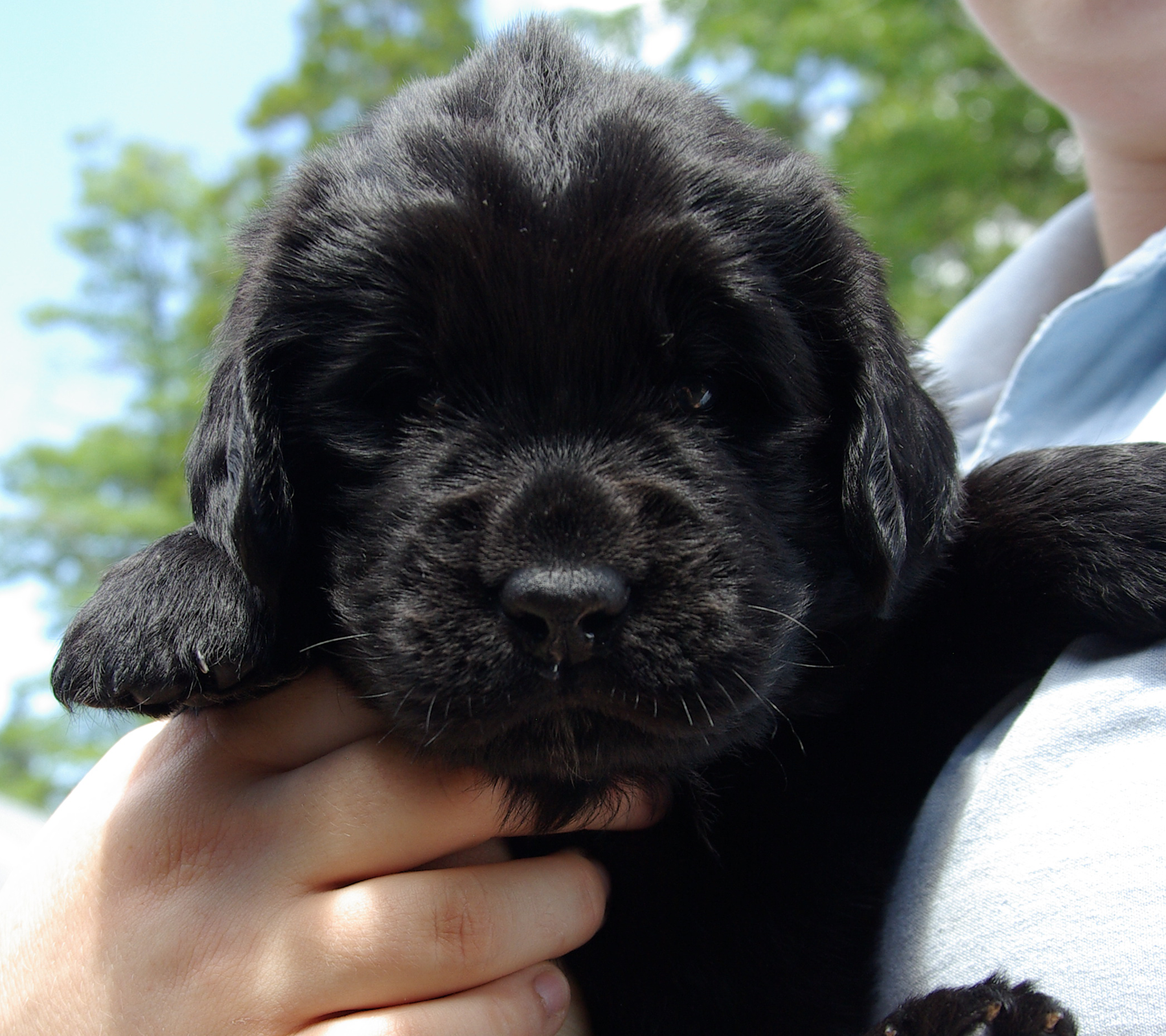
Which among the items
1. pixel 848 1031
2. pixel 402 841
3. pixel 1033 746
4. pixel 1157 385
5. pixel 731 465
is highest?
pixel 731 465

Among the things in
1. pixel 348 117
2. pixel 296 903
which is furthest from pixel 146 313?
pixel 296 903

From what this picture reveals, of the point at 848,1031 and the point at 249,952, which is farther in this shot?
the point at 848,1031

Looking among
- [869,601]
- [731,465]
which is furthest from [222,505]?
[869,601]

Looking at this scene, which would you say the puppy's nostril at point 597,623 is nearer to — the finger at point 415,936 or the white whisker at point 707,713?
the white whisker at point 707,713

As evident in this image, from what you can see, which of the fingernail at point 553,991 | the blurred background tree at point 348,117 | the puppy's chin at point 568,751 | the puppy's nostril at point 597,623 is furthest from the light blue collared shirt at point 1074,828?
the blurred background tree at point 348,117

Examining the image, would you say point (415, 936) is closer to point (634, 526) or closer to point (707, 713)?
point (707, 713)

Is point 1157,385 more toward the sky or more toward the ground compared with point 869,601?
more toward the sky

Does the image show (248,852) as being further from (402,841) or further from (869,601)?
(869,601)

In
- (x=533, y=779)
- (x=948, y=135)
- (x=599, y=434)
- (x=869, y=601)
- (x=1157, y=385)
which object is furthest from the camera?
(x=948, y=135)
